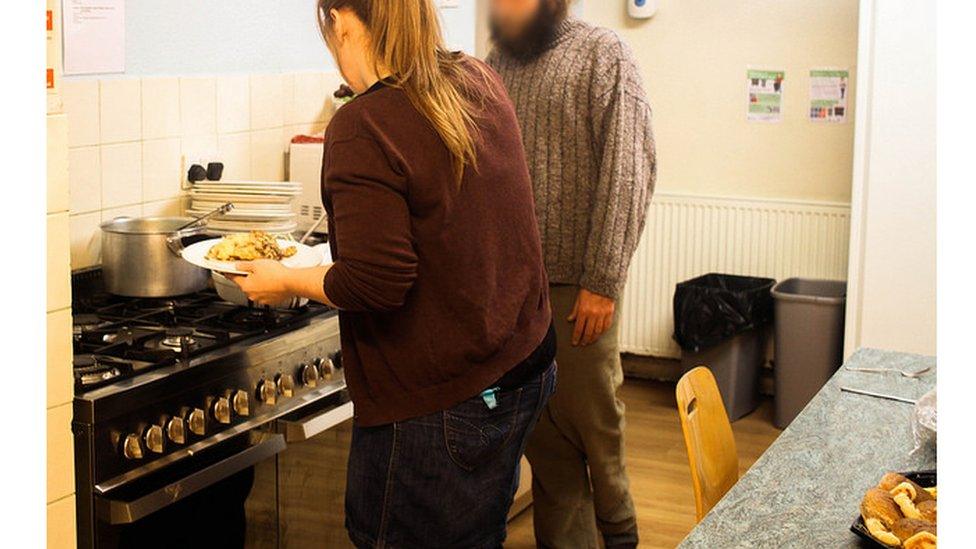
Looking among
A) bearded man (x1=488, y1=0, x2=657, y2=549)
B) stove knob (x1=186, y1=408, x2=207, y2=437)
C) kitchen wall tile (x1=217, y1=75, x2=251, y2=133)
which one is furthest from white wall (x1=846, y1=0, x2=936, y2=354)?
stove knob (x1=186, y1=408, x2=207, y2=437)

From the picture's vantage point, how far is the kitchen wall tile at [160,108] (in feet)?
9.78

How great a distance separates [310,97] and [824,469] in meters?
2.21

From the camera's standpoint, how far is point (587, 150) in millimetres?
2928

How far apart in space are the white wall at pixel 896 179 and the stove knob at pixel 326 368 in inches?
89.1

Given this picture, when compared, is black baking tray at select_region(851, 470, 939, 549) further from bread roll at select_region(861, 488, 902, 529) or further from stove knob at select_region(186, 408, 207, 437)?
stove knob at select_region(186, 408, 207, 437)

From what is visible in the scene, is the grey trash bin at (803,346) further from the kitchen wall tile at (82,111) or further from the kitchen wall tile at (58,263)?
the kitchen wall tile at (58,263)

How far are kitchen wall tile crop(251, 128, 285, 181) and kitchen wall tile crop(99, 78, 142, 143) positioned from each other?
50cm

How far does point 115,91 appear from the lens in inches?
113

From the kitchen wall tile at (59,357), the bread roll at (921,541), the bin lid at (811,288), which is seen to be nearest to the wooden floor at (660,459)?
the bin lid at (811,288)

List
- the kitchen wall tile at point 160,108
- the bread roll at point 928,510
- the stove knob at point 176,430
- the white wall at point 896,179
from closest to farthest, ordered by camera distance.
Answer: the bread roll at point 928,510 < the stove knob at point 176,430 < the kitchen wall tile at point 160,108 < the white wall at point 896,179

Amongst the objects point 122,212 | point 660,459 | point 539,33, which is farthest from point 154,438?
point 660,459

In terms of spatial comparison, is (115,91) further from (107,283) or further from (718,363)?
(718,363)

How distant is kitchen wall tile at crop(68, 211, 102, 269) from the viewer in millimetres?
2781

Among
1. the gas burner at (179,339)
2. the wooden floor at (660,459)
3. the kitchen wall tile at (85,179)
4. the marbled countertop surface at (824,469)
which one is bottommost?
the wooden floor at (660,459)
